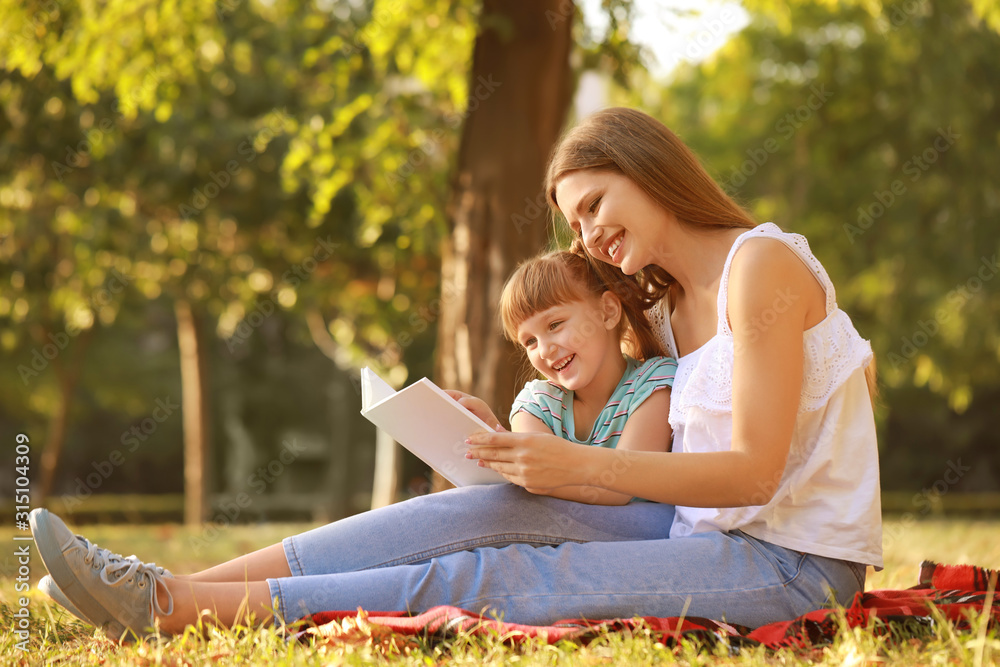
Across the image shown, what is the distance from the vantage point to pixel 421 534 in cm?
243

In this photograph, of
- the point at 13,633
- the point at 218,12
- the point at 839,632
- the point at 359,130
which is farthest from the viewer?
the point at 359,130

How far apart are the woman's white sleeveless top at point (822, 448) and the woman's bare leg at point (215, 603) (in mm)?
1196

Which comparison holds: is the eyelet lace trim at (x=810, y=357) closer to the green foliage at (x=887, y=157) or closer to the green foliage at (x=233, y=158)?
the green foliage at (x=233, y=158)

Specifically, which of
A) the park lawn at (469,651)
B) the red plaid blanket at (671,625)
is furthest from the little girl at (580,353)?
the park lawn at (469,651)

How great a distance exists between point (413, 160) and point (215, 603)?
15.4ft

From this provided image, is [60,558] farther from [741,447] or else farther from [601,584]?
[741,447]

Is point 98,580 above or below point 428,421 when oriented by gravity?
below

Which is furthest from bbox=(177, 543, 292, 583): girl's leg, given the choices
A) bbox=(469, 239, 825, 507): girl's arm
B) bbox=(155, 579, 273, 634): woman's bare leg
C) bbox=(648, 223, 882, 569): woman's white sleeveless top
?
bbox=(648, 223, 882, 569): woman's white sleeveless top

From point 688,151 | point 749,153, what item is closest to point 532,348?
point 688,151

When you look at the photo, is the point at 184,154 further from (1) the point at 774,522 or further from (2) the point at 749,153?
(1) the point at 774,522

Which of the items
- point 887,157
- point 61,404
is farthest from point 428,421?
point 61,404

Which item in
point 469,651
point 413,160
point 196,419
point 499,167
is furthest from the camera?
A: point 196,419

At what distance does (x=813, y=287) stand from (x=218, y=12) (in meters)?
5.18

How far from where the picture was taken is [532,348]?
9.55ft
